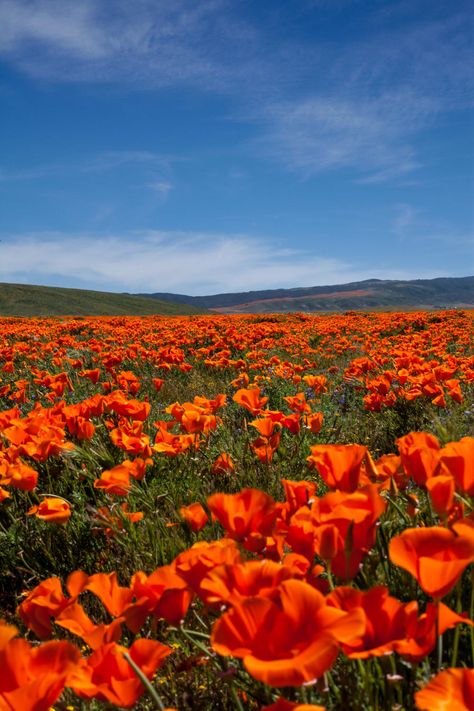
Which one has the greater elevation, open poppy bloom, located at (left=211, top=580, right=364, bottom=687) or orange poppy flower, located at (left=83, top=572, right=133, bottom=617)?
open poppy bloom, located at (left=211, top=580, right=364, bottom=687)

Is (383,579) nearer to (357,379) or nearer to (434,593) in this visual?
(434,593)

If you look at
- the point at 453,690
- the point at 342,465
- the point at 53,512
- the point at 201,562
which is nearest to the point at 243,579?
the point at 201,562

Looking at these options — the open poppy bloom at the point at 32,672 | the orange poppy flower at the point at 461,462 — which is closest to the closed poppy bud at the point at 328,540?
the orange poppy flower at the point at 461,462

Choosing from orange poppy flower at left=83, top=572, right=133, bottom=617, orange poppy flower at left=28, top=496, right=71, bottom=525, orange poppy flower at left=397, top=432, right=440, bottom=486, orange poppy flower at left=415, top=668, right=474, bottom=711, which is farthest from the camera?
orange poppy flower at left=28, top=496, right=71, bottom=525

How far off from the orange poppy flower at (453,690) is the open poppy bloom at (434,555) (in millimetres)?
154

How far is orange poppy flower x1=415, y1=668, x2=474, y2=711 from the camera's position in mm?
681

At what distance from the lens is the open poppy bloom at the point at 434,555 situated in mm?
837

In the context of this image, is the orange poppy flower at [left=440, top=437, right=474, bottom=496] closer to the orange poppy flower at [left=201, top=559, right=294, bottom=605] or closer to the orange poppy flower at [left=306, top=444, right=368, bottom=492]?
the orange poppy flower at [left=306, top=444, right=368, bottom=492]

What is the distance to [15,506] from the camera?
281 centimetres

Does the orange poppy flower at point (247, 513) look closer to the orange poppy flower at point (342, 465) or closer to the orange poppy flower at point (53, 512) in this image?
the orange poppy flower at point (342, 465)

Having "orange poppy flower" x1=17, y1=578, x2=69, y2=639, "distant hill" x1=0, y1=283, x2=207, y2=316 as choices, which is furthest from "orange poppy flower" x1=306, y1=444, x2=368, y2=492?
"distant hill" x1=0, y1=283, x2=207, y2=316

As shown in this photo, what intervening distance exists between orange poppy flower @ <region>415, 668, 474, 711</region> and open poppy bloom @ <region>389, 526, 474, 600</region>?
15 cm

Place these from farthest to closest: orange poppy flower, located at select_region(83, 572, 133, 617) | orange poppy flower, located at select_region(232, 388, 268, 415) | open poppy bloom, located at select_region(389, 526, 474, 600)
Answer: orange poppy flower, located at select_region(232, 388, 268, 415) → orange poppy flower, located at select_region(83, 572, 133, 617) → open poppy bloom, located at select_region(389, 526, 474, 600)

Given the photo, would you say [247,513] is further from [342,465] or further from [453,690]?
[453,690]
